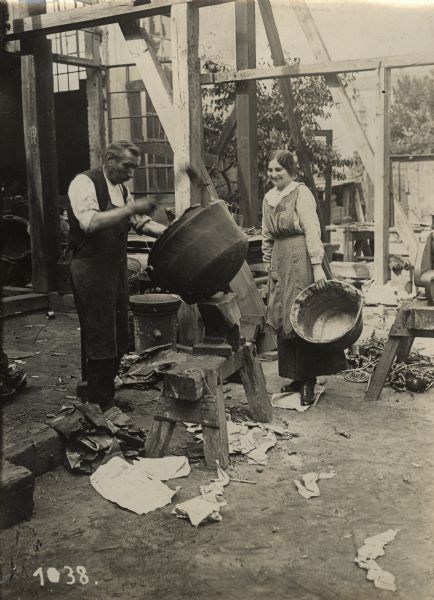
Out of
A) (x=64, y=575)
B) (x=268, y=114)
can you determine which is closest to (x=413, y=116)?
(x=268, y=114)

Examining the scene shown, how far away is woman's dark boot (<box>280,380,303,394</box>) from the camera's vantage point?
538 cm

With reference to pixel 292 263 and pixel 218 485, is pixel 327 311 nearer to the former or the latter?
pixel 292 263

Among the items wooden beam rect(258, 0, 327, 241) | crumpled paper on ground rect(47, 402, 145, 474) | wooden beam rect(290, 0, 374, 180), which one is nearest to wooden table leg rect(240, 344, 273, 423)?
crumpled paper on ground rect(47, 402, 145, 474)

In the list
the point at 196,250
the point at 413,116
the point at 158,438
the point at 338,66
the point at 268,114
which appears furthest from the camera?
the point at 413,116

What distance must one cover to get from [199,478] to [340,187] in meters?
15.3

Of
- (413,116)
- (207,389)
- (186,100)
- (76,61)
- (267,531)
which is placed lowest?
(267,531)

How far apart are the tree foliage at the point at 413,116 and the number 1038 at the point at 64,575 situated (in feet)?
94.5

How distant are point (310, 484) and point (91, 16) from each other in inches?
186

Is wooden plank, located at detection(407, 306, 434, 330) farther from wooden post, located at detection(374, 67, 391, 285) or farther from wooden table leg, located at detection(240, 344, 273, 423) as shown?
wooden post, located at detection(374, 67, 391, 285)

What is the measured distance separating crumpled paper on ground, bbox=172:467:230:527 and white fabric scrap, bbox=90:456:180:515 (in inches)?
5.4

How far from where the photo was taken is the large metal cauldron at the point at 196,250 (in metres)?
3.88

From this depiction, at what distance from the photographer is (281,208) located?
5086 millimetres

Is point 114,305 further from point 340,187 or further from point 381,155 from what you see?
point 340,187

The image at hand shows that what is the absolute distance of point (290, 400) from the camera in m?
5.18
